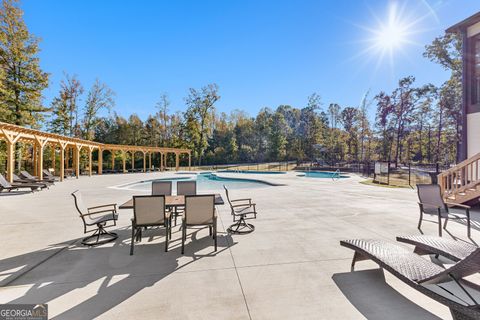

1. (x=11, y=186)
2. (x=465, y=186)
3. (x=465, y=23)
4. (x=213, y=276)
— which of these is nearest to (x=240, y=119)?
(x=465, y=23)

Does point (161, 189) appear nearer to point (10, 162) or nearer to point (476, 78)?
point (10, 162)

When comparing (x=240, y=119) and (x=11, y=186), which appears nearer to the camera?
(x=11, y=186)

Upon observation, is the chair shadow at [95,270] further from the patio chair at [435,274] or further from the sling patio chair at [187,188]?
the patio chair at [435,274]

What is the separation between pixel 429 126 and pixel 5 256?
39894 mm

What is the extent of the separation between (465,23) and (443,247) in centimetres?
897

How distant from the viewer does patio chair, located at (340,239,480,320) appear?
154 cm

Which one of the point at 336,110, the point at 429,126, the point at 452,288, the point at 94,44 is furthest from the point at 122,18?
the point at 336,110

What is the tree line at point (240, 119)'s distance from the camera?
15180 millimetres

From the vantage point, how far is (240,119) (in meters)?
44.5

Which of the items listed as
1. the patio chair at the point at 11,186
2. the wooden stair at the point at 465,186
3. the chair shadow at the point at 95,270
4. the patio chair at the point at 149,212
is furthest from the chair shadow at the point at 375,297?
the patio chair at the point at 11,186

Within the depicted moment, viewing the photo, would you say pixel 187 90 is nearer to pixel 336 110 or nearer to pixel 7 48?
pixel 7 48

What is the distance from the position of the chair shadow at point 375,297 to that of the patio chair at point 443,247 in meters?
0.60

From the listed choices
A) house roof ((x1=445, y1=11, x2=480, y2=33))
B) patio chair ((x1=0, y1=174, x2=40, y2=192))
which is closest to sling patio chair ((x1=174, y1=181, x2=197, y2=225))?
patio chair ((x1=0, y1=174, x2=40, y2=192))

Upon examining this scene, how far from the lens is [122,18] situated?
12305mm
